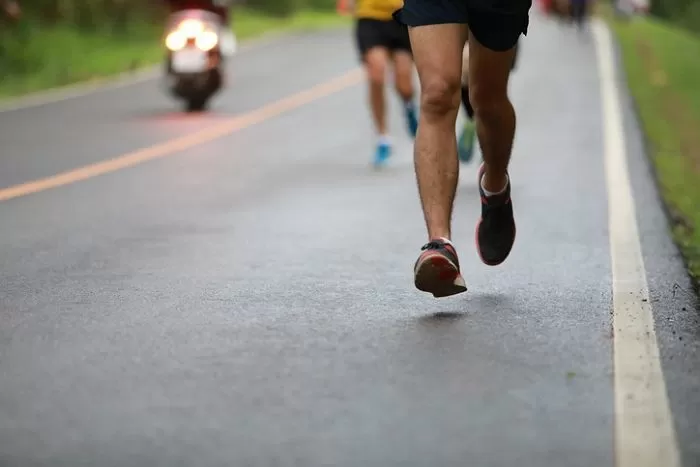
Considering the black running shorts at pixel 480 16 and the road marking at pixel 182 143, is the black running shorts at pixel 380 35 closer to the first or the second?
the road marking at pixel 182 143

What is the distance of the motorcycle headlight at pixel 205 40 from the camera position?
16797 mm

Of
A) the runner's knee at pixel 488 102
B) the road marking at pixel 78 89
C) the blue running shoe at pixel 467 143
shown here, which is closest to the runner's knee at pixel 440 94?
the runner's knee at pixel 488 102

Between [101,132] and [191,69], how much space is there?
2.34 meters

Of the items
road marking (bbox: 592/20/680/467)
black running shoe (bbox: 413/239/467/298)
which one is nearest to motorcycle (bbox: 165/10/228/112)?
road marking (bbox: 592/20/680/467)

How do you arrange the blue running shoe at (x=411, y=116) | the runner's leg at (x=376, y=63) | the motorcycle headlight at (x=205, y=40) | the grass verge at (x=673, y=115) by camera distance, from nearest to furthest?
the grass verge at (x=673, y=115)
the runner's leg at (x=376, y=63)
the blue running shoe at (x=411, y=116)
the motorcycle headlight at (x=205, y=40)

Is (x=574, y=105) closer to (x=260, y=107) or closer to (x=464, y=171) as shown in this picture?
(x=260, y=107)

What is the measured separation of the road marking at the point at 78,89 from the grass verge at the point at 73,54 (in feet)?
0.77

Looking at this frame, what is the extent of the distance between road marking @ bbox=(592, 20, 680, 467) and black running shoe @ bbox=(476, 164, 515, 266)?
0.48m

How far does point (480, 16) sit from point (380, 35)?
5.96 metres

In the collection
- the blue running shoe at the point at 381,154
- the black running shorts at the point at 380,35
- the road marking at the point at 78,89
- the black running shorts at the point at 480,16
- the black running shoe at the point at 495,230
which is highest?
the road marking at the point at 78,89

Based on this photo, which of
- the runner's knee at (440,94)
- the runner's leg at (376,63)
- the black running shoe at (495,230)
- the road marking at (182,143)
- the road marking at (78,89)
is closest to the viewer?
the runner's knee at (440,94)

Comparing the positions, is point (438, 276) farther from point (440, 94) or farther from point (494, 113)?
point (494, 113)

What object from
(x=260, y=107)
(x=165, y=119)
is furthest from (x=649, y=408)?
(x=260, y=107)

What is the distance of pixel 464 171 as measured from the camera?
38.5ft
